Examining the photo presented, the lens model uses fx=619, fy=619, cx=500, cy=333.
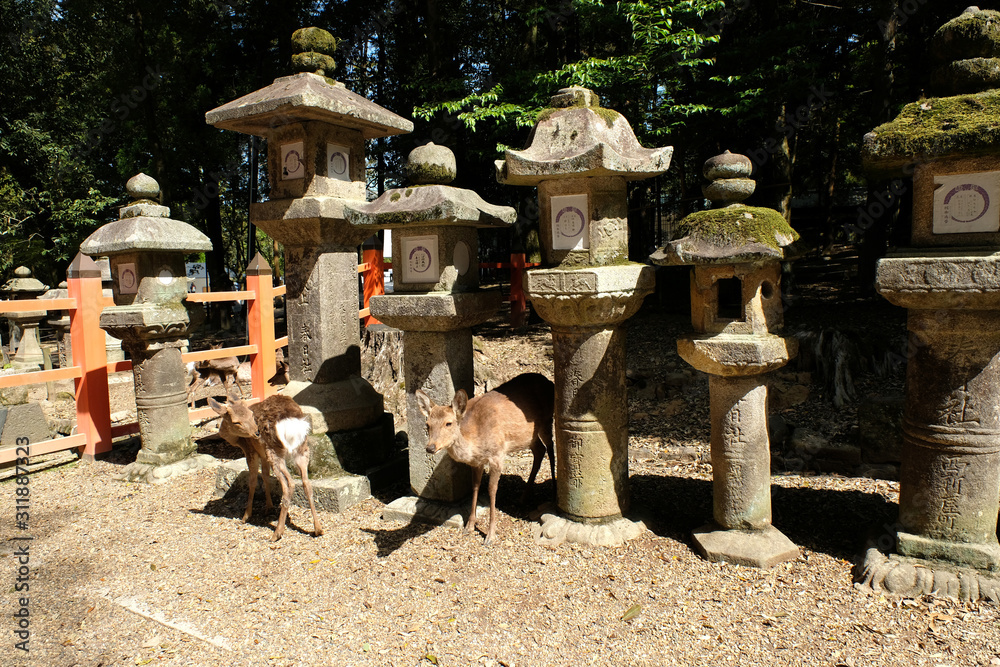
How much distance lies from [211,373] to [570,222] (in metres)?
6.42

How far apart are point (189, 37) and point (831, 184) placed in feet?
55.7

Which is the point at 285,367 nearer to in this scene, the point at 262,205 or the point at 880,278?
the point at 262,205

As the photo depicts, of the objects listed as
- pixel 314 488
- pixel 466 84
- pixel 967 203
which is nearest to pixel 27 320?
pixel 314 488

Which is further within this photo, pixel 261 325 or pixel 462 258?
pixel 261 325

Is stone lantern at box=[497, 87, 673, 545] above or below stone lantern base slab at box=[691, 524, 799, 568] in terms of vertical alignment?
above

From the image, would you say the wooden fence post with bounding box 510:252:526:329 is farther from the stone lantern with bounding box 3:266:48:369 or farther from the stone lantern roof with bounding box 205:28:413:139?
the stone lantern with bounding box 3:266:48:369

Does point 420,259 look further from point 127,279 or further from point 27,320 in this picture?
point 27,320

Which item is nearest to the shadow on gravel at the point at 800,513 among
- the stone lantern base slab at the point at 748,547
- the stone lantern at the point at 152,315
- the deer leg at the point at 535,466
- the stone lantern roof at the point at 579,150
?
the stone lantern base slab at the point at 748,547

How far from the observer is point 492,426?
14.6ft

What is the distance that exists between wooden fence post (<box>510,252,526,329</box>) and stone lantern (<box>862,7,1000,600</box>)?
8358mm

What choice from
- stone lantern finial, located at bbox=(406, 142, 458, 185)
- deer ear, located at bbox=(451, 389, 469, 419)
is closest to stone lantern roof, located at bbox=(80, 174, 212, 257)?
stone lantern finial, located at bbox=(406, 142, 458, 185)

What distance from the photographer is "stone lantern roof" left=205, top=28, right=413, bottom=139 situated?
4879mm

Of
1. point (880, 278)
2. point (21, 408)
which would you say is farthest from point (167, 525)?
point (880, 278)

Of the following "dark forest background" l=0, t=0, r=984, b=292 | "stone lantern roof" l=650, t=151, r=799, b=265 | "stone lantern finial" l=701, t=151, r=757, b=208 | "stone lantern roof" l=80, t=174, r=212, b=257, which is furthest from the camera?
"dark forest background" l=0, t=0, r=984, b=292
